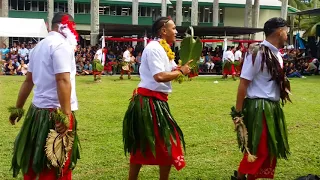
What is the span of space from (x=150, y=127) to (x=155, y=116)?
4.9 inches

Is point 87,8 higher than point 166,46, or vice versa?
point 87,8

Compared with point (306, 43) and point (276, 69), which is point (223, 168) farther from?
point (306, 43)

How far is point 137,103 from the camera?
453 centimetres

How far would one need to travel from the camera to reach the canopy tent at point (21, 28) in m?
20.3

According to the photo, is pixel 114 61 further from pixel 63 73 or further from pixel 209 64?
pixel 63 73

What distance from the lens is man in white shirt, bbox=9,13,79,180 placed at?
359 cm

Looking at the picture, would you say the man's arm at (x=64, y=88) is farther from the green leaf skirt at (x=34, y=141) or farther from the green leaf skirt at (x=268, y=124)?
the green leaf skirt at (x=268, y=124)

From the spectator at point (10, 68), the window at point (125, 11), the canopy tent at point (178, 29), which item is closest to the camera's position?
the spectator at point (10, 68)

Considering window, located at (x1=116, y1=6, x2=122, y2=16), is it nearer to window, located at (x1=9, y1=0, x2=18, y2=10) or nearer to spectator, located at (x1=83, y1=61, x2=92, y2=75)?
window, located at (x1=9, y1=0, x2=18, y2=10)

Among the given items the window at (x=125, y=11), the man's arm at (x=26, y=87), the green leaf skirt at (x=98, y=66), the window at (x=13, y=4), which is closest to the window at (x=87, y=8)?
the window at (x=125, y=11)

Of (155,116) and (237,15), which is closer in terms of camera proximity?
(155,116)

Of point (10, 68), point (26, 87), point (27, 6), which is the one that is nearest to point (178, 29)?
point (10, 68)

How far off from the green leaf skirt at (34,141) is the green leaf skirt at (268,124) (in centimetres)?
191

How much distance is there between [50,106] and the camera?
3760 millimetres
